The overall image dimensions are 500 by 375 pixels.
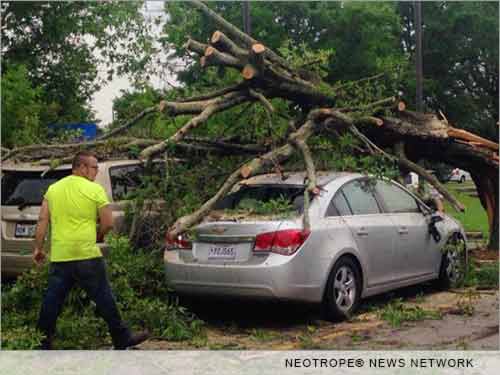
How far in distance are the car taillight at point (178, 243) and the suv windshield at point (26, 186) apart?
158 cm

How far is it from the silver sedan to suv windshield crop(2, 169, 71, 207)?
1734 mm

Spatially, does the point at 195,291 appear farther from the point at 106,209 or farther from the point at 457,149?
the point at 457,149

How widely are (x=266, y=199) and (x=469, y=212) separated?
10.8 feet

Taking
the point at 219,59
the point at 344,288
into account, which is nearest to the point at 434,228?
the point at 344,288

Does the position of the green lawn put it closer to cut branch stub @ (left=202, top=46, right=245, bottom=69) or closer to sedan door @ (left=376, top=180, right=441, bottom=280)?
sedan door @ (left=376, top=180, right=441, bottom=280)

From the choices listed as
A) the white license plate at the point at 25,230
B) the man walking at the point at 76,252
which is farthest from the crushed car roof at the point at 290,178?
the white license plate at the point at 25,230

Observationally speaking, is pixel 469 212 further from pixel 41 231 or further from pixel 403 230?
pixel 41 231

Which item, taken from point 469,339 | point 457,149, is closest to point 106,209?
point 469,339

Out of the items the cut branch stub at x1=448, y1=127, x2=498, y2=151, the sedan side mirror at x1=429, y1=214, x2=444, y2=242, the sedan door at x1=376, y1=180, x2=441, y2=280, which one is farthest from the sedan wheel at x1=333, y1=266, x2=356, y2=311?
the cut branch stub at x1=448, y1=127, x2=498, y2=151

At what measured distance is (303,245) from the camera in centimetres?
751

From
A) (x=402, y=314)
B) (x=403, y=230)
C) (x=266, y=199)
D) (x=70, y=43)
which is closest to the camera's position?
(x=266, y=199)

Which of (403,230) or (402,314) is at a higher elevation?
(403,230)

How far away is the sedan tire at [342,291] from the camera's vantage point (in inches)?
306

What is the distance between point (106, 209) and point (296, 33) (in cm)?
1692
